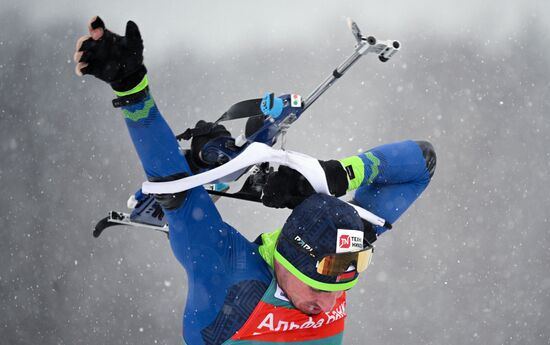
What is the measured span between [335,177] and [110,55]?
2.68 feet

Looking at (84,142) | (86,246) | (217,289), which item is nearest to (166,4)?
(84,142)

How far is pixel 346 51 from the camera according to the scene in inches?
231

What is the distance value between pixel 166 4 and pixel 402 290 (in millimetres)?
3210

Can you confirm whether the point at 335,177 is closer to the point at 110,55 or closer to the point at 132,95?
the point at 132,95

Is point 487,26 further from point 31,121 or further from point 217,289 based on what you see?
point 217,289

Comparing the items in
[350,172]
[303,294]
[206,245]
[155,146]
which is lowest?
[303,294]

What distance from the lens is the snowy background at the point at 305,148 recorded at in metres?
5.72

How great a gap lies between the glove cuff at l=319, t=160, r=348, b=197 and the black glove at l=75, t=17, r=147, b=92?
68cm

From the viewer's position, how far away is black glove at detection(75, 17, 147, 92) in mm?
1645

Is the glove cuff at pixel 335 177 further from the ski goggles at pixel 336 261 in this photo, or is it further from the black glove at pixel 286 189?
the ski goggles at pixel 336 261

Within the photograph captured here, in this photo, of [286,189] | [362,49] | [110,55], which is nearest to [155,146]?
[110,55]

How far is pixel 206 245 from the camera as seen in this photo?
6.71ft

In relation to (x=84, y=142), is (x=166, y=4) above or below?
above

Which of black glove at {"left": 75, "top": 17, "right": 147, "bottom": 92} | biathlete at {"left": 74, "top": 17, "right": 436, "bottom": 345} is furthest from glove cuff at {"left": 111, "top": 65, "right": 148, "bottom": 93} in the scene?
biathlete at {"left": 74, "top": 17, "right": 436, "bottom": 345}
